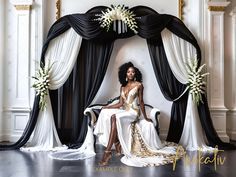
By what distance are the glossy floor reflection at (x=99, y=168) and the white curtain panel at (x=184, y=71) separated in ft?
2.13

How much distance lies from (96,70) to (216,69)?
258 centimetres

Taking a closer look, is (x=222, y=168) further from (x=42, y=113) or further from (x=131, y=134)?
(x=42, y=113)

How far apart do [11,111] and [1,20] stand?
80.3 inches

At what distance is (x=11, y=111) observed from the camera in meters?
5.15

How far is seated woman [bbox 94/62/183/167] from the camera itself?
159 inches

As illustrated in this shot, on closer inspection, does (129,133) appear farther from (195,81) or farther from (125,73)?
(195,81)

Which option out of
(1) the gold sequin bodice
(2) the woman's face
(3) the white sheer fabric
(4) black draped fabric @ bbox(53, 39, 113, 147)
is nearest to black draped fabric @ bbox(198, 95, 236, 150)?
(1) the gold sequin bodice

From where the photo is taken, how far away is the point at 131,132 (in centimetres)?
425

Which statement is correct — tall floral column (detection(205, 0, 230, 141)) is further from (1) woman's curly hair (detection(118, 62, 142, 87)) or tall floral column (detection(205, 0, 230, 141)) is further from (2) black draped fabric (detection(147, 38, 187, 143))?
(1) woman's curly hair (detection(118, 62, 142, 87))

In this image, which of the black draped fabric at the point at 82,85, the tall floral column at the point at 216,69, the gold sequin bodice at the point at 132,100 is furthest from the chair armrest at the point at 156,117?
the tall floral column at the point at 216,69

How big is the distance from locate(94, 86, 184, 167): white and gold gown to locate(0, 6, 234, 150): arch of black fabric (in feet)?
2.09

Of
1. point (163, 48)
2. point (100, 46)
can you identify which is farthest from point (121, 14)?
point (163, 48)

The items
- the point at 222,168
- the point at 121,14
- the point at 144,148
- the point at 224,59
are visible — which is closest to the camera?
the point at 222,168

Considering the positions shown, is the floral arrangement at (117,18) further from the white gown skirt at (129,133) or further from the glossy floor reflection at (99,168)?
the glossy floor reflection at (99,168)
